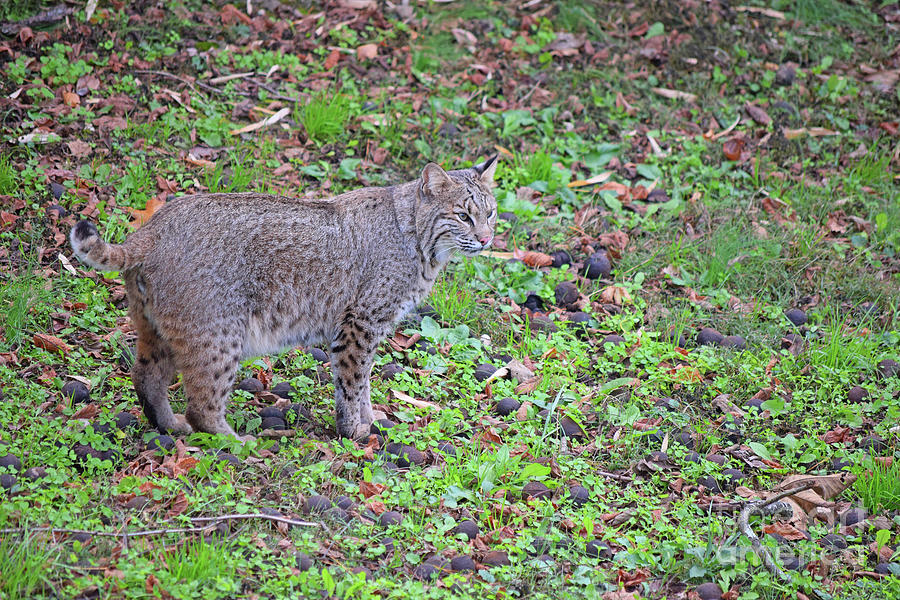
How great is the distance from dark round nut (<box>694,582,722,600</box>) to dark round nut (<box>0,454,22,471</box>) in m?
3.62

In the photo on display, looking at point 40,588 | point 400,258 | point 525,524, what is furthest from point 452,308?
point 40,588

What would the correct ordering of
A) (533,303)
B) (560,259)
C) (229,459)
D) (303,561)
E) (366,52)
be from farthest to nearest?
(366,52) → (560,259) → (533,303) → (229,459) → (303,561)

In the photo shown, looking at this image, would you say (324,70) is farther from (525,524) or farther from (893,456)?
(893,456)

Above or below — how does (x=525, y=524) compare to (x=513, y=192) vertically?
below

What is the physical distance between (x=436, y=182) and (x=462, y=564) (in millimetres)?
2534

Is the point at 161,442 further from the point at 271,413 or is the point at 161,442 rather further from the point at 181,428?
the point at 271,413

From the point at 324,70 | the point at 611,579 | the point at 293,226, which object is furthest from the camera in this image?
the point at 324,70

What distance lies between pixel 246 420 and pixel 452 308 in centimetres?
189

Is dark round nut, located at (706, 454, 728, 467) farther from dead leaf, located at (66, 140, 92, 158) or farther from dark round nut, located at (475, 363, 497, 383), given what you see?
dead leaf, located at (66, 140, 92, 158)

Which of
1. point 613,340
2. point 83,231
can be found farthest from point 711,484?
point 83,231

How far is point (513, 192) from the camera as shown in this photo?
8344 millimetres

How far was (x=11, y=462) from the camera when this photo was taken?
4.70m

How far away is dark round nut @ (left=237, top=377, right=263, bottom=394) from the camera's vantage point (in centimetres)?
600

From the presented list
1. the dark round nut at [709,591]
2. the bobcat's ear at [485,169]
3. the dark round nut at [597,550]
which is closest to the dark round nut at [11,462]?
the dark round nut at [597,550]
